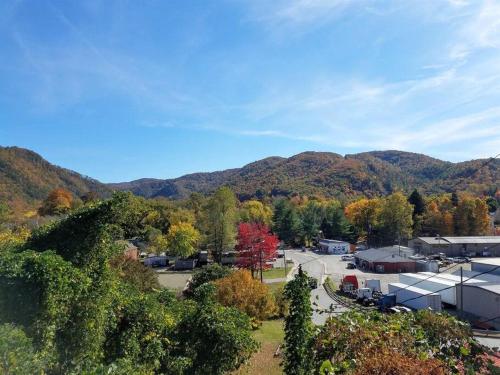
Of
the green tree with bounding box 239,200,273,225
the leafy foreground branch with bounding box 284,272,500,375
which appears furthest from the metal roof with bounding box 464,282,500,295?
the green tree with bounding box 239,200,273,225

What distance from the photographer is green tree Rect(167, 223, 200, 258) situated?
48.9 m

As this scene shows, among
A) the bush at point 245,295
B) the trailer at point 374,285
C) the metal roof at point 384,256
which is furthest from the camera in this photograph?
the metal roof at point 384,256

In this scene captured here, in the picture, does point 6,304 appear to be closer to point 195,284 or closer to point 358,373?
point 358,373

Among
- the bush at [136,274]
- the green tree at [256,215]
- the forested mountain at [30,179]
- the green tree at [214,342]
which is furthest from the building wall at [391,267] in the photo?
the forested mountain at [30,179]

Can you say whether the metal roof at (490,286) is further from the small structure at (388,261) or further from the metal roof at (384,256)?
the metal roof at (384,256)

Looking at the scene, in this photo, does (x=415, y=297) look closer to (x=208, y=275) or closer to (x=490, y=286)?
(x=490, y=286)

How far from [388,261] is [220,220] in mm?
21171

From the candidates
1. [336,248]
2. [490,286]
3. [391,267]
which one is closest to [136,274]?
[490,286]

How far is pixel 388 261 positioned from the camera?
46656mm

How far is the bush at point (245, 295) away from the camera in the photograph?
23516mm

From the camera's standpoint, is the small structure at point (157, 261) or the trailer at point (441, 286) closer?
the trailer at point (441, 286)

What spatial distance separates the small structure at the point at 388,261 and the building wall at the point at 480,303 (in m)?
18.9

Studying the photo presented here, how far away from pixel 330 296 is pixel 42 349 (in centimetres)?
2842

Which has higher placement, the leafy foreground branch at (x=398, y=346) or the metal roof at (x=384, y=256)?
the leafy foreground branch at (x=398, y=346)
